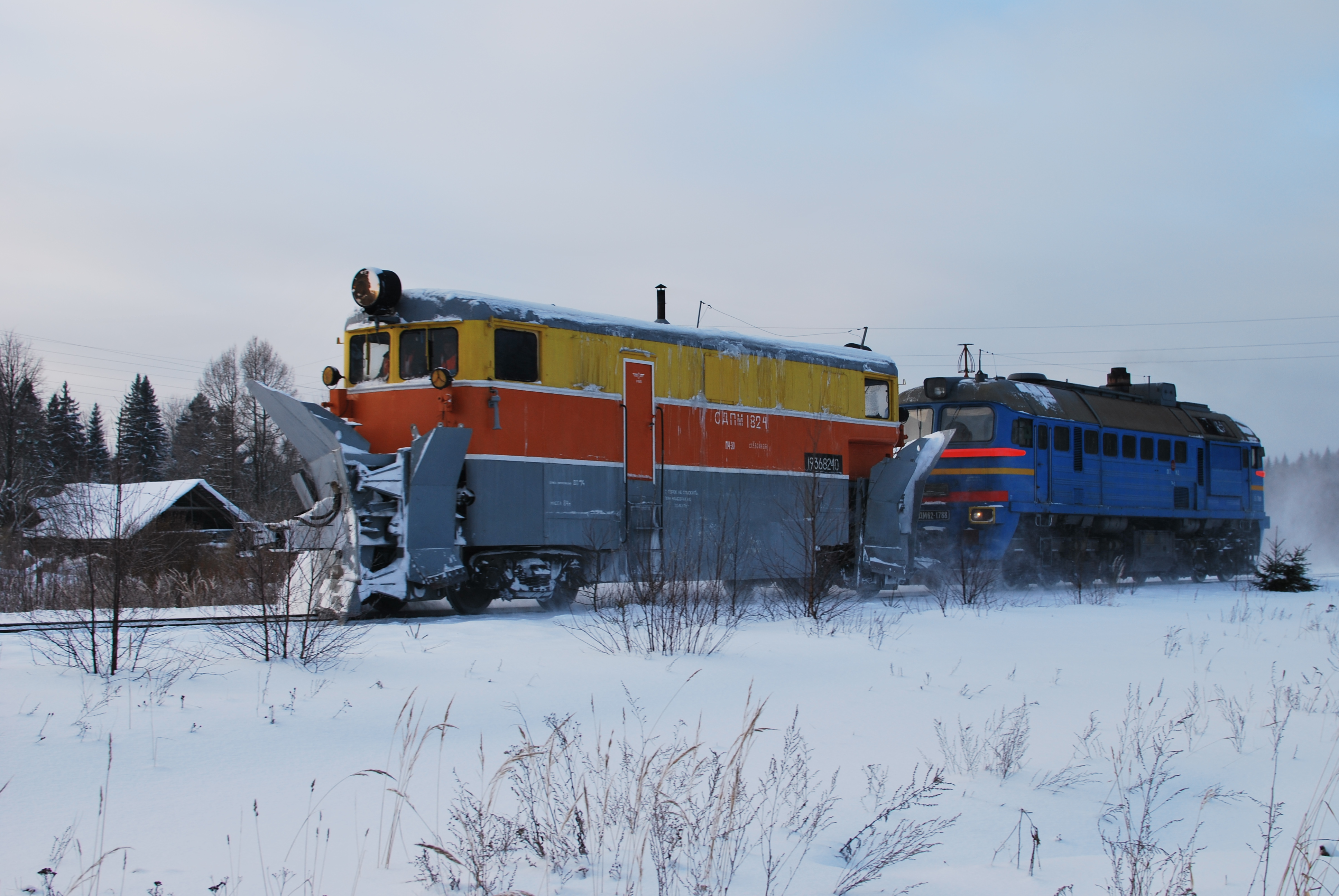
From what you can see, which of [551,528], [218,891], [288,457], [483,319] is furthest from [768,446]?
[288,457]

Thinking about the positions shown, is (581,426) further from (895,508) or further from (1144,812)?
(1144,812)

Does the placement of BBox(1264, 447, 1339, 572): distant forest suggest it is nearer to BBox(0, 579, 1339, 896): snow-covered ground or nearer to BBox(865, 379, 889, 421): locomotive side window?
BBox(865, 379, 889, 421): locomotive side window

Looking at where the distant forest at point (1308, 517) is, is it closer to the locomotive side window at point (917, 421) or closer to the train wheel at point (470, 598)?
the locomotive side window at point (917, 421)

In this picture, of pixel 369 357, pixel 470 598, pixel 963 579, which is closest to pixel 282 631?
pixel 470 598

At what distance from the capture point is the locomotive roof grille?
38.0ft

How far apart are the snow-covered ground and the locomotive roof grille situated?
11.5 ft

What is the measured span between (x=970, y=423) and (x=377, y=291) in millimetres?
10966

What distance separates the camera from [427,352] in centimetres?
1170

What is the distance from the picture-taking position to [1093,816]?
5.52 m

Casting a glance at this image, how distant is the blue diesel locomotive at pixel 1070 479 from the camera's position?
18062 mm

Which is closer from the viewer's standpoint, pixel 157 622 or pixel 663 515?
pixel 157 622

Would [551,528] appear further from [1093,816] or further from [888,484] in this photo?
[1093,816]

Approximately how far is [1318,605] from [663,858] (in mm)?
15354

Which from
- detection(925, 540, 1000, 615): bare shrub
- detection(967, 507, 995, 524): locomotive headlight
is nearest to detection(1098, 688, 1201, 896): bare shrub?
detection(925, 540, 1000, 615): bare shrub
